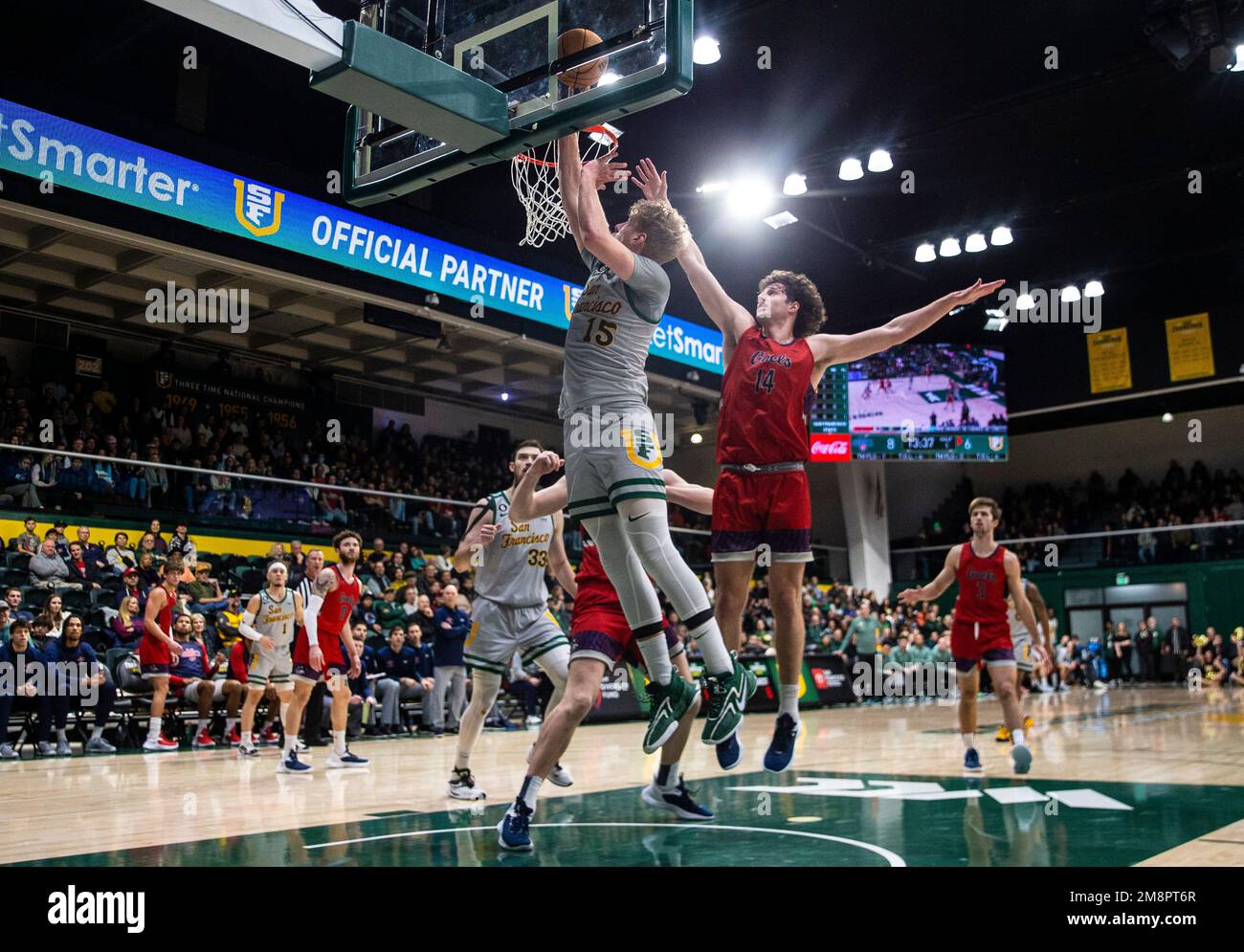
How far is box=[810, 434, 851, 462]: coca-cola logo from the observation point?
790 inches

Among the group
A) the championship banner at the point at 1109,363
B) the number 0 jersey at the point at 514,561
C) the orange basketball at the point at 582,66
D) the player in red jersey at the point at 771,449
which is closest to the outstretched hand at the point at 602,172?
the player in red jersey at the point at 771,449

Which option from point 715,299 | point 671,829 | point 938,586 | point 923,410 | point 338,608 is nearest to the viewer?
point 715,299

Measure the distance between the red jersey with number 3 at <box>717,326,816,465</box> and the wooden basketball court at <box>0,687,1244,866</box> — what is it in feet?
6.20

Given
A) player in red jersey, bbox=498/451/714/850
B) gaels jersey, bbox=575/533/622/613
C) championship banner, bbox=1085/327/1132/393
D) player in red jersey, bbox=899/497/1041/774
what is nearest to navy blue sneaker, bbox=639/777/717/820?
player in red jersey, bbox=498/451/714/850

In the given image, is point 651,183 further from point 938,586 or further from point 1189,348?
point 1189,348

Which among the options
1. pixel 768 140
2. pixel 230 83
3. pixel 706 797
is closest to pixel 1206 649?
pixel 768 140

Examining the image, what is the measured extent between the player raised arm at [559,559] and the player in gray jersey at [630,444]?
6.51ft

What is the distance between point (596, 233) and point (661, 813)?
145 inches

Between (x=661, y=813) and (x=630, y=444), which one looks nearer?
(x=630, y=444)

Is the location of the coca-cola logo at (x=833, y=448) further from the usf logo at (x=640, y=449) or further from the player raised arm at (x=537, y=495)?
the usf logo at (x=640, y=449)

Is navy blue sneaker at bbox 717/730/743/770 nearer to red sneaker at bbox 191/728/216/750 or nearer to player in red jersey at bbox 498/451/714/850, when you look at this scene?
player in red jersey at bbox 498/451/714/850

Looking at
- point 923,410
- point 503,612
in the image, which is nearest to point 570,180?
point 503,612

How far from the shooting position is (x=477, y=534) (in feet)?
22.8

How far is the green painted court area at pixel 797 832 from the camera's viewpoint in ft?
15.9
